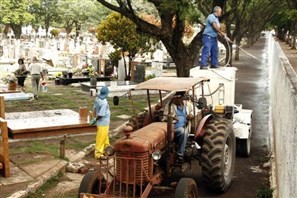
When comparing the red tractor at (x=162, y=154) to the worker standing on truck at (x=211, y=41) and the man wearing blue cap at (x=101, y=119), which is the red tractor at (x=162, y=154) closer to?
the man wearing blue cap at (x=101, y=119)

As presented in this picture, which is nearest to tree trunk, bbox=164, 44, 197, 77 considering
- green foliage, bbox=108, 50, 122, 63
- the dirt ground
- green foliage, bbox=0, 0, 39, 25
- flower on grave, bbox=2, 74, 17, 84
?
the dirt ground

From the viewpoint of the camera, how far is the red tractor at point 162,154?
22.3ft

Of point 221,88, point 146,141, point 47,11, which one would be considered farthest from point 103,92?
→ point 47,11

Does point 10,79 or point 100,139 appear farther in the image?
point 10,79

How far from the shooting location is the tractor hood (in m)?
6.77

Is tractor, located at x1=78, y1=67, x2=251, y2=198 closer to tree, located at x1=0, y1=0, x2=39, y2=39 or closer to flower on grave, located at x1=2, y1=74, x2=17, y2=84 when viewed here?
flower on grave, located at x1=2, y1=74, x2=17, y2=84

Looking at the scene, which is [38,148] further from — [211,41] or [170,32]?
[170,32]

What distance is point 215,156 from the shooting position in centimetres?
810

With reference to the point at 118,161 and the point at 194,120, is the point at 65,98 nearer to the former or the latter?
the point at 194,120

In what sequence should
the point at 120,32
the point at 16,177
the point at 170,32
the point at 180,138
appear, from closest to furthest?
the point at 180,138
the point at 16,177
the point at 170,32
the point at 120,32

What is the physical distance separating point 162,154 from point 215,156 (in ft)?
3.68

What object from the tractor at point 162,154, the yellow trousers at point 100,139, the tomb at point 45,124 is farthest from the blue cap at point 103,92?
the tomb at point 45,124

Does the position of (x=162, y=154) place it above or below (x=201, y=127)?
below

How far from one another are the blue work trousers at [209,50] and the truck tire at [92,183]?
6495 mm
